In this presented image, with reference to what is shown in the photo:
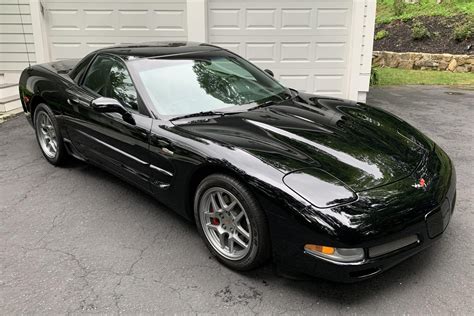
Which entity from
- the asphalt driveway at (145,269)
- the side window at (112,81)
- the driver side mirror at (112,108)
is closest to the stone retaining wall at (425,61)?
the asphalt driveway at (145,269)

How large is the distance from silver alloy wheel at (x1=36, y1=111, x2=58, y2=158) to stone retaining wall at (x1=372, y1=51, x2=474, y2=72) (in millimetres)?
10475

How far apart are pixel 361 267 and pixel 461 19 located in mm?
13579

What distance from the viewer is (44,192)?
4090mm

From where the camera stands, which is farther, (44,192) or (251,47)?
(251,47)

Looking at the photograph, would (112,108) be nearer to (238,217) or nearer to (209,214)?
(209,214)

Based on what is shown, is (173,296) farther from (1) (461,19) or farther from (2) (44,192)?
(1) (461,19)

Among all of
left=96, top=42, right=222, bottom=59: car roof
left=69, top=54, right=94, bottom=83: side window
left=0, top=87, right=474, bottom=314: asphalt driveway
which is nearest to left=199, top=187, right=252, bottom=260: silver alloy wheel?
left=0, top=87, right=474, bottom=314: asphalt driveway

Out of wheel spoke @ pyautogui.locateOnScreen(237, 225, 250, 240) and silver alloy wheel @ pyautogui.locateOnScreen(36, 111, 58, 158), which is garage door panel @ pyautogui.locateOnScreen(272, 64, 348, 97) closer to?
silver alloy wheel @ pyautogui.locateOnScreen(36, 111, 58, 158)

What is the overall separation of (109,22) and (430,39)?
968 centimetres

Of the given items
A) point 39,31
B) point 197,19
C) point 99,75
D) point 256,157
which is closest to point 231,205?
point 256,157

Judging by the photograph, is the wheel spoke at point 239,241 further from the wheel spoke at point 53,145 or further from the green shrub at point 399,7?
the green shrub at point 399,7

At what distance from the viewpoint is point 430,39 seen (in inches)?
513

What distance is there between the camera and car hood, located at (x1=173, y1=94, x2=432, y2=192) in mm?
2662

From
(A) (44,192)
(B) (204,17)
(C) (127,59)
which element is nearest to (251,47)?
(B) (204,17)
